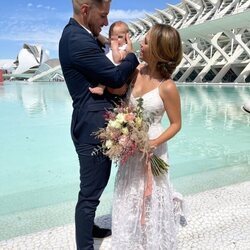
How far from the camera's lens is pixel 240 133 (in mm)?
7199

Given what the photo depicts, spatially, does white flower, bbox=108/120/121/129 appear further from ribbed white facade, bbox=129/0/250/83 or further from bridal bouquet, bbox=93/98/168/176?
ribbed white facade, bbox=129/0/250/83

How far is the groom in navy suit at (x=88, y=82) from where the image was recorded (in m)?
1.75

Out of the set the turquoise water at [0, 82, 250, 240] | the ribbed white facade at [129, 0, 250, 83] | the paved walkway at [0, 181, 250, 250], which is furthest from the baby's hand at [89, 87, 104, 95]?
the ribbed white facade at [129, 0, 250, 83]

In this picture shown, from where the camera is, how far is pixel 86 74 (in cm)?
179

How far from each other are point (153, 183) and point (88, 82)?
0.60 metres

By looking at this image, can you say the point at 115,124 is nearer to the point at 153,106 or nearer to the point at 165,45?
the point at 153,106

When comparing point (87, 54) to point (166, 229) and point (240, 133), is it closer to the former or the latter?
point (166, 229)

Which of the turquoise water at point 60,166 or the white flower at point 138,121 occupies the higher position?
the white flower at point 138,121

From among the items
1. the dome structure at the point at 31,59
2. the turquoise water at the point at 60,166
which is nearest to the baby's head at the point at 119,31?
the turquoise water at the point at 60,166

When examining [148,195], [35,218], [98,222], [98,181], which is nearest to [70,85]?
[98,181]

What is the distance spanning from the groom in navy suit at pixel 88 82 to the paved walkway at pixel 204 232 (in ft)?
1.25

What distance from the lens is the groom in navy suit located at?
1.75 meters

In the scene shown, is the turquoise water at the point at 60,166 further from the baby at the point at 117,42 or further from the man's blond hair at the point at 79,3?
the man's blond hair at the point at 79,3

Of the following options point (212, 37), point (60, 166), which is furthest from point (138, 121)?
point (212, 37)
